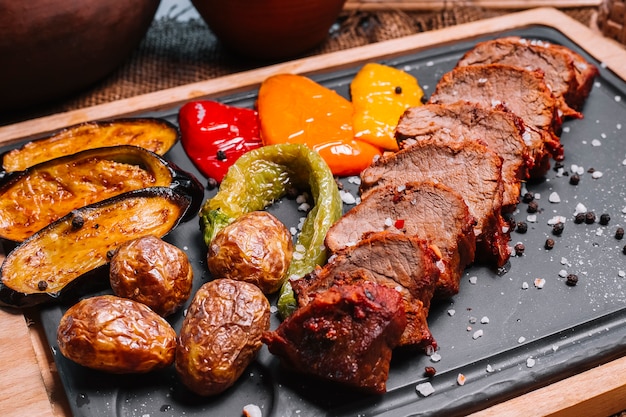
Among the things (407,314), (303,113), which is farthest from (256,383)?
(303,113)

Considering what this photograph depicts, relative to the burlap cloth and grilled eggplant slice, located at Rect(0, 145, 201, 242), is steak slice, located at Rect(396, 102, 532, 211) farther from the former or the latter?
the burlap cloth

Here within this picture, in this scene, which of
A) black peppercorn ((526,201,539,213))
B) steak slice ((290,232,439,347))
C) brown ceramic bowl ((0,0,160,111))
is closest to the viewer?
steak slice ((290,232,439,347))

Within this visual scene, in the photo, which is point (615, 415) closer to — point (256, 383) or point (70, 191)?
point (256, 383)

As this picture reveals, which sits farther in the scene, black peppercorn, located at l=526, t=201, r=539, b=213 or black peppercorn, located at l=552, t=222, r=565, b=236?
black peppercorn, located at l=526, t=201, r=539, b=213

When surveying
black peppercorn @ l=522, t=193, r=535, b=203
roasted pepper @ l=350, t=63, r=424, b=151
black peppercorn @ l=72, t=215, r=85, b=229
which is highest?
black peppercorn @ l=72, t=215, r=85, b=229

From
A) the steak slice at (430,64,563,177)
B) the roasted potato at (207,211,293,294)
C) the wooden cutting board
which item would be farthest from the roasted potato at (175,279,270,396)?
the steak slice at (430,64,563,177)

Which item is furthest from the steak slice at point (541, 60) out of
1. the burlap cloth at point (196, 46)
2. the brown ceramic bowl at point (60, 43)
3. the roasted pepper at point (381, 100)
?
the brown ceramic bowl at point (60, 43)

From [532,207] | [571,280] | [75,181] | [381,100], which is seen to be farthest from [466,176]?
[75,181]
